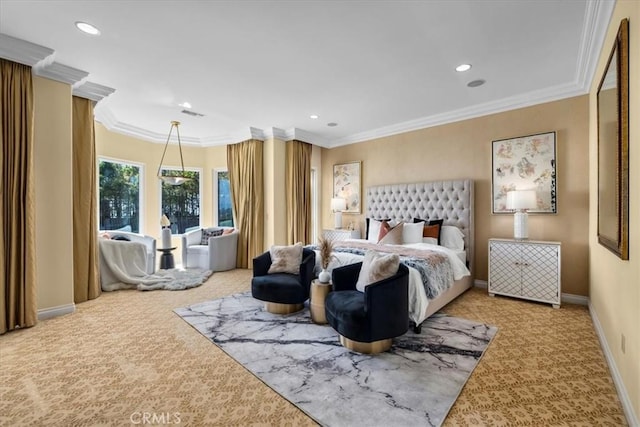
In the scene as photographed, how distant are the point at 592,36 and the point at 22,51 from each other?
5.50 metres

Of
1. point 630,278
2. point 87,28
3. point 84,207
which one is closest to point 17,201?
point 84,207

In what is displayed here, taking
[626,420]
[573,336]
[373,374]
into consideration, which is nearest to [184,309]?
[373,374]

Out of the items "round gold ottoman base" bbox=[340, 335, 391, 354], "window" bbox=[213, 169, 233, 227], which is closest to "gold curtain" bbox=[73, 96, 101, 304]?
"window" bbox=[213, 169, 233, 227]

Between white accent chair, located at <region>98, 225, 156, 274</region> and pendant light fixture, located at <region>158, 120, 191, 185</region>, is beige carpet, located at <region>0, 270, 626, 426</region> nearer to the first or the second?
white accent chair, located at <region>98, 225, 156, 274</region>

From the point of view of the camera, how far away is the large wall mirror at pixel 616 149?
1.87m

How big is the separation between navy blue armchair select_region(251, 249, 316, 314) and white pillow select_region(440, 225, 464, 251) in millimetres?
2200

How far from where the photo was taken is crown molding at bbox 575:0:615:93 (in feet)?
7.62

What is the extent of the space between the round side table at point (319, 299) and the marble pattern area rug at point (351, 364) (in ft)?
0.34

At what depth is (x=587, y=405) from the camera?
188 centimetres

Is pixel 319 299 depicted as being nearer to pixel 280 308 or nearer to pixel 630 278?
pixel 280 308

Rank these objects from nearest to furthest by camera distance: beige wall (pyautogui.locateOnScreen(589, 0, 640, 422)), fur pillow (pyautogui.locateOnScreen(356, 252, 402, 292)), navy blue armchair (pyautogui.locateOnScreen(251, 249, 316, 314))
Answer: beige wall (pyautogui.locateOnScreen(589, 0, 640, 422)) < fur pillow (pyautogui.locateOnScreen(356, 252, 402, 292)) < navy blue armchair (pyautogui.locateOnScreen(251, 249, 316, 314))

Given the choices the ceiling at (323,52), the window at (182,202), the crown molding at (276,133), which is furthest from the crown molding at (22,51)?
the window at (182,202)

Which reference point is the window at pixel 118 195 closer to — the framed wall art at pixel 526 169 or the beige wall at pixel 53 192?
the beige wall at pixel 53 192

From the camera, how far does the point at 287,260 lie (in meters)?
3.71
